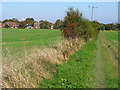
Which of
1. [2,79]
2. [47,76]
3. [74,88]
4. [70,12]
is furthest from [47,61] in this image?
[70,12]

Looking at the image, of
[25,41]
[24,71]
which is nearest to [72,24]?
[25,41]

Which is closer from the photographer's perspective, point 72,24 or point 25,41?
point 72,24

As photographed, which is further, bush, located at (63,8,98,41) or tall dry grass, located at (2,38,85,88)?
bush, located at (63,8,98,41)

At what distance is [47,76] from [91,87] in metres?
1.87

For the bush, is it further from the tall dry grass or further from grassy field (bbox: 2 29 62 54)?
the tall dry grass

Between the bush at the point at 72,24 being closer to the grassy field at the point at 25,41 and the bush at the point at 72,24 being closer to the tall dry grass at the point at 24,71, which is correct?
the grassy field at the point at 25,41

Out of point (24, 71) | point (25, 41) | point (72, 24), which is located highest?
point (72, 24)

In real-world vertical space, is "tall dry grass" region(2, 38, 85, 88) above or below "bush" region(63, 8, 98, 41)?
below

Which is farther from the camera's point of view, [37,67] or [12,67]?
[37,67]

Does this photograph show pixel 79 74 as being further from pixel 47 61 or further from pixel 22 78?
pixel 22 78

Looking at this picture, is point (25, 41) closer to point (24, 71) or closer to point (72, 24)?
point (72, 24)

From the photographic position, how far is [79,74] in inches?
292

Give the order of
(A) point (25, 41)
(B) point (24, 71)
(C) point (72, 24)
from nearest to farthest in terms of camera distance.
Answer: (B) point (24, 71) < (C) point (72, 24) < (A) point (25, 41)

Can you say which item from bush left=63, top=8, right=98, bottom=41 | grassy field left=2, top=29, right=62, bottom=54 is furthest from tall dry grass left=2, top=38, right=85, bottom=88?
bush left=63, top=8, right=98, bottom=41
